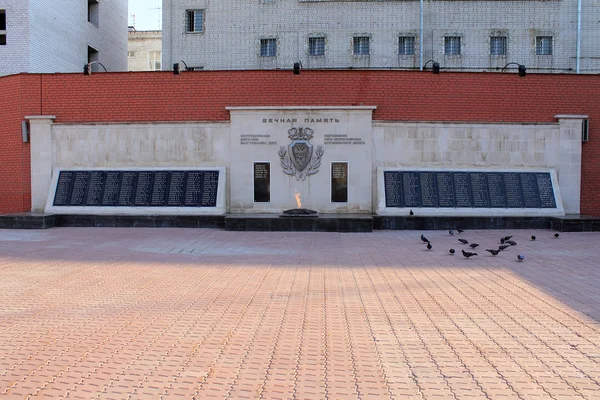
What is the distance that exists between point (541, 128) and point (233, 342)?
558 inches

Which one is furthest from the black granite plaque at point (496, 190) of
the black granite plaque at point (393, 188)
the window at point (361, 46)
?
the window at point (361, 46)

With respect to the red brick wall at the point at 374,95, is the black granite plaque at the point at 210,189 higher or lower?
lower

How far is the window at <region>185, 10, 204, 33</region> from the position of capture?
2883cm

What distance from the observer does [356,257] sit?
10305mm

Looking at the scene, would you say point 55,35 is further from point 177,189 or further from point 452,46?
point 452,46

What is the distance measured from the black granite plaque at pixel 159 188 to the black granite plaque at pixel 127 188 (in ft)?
2.04

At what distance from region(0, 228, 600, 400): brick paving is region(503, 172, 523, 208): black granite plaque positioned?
17.5ft

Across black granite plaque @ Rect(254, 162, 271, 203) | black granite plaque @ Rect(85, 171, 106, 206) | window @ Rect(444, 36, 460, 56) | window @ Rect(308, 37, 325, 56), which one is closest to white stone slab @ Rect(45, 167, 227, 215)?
black granite plaque @ Rect(85, 171, 106, 206)

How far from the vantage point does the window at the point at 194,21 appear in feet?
94.6

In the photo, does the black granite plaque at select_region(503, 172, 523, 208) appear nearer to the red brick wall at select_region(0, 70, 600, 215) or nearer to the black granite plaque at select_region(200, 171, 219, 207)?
the red brick wall at select_region(0, 70, 600, 215)

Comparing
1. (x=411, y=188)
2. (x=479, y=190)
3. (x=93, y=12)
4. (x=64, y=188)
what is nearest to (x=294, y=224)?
(x=411, y=188)

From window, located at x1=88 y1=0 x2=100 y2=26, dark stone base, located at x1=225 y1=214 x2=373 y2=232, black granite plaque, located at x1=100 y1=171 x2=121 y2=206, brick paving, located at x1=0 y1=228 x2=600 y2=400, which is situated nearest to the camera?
brick paving, located at x1=0 y1=228 x2=600 y2=400

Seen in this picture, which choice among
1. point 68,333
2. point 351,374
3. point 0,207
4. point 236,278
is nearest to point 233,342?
point 351,374

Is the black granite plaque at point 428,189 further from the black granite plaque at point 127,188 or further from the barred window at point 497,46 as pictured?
the barred window at point 497,46
